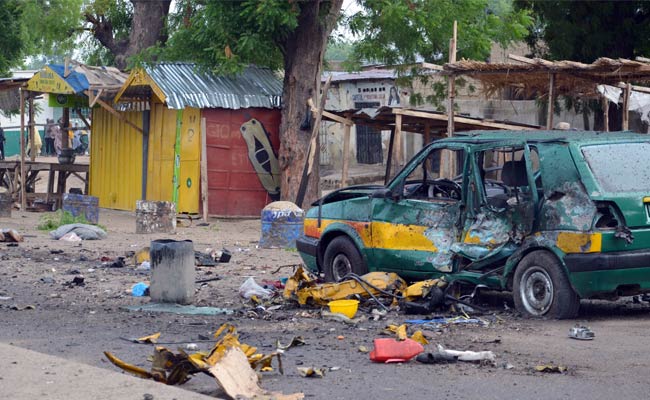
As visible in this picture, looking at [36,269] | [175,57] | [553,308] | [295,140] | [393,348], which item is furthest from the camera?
[175,57]

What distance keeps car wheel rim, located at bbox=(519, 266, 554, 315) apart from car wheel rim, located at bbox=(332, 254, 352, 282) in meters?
2.45

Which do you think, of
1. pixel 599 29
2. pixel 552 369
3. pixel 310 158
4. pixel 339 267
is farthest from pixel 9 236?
pixel 599 29

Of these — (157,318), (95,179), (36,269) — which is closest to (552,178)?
(157,318)

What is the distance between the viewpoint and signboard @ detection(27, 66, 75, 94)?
23.3 metres

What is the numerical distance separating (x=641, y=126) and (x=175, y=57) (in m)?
11.4

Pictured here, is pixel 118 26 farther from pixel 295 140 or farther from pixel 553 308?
pixel 553 308

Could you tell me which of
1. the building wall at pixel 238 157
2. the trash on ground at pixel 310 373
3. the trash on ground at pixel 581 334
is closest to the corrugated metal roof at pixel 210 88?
the building wall at pixel 238 157

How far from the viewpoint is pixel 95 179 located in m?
27.0

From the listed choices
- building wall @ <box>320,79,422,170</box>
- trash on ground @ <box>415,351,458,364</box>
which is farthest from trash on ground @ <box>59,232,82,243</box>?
building wall @ <box>320,79,422,170</box>

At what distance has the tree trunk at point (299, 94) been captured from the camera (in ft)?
71.8

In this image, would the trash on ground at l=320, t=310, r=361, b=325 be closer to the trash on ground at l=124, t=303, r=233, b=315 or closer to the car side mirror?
the trash on ground at l=124, t=303, r=233, b=315

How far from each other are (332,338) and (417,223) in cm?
221

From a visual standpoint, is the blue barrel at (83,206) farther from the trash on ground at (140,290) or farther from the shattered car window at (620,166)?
the shattered car window at (620,166)

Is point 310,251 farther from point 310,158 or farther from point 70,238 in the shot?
point 310,158
